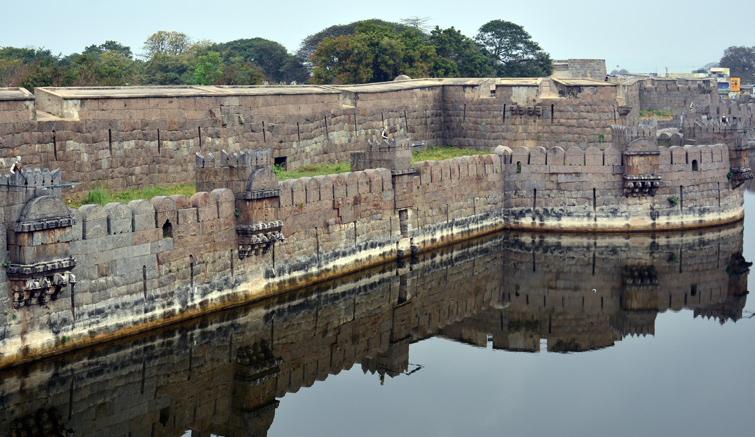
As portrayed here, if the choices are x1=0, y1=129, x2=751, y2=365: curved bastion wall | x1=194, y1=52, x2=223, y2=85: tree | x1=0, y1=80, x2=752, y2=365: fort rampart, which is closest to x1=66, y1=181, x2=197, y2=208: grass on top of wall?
x1=0, y1=80, x2=752, y2=365: fort rampart

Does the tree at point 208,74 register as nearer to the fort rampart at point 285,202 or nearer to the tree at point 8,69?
the tree at point 8,69

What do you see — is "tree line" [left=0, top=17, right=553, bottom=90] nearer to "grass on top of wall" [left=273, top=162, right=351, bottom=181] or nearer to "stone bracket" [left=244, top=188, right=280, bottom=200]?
"grass on top of wall" [left=273, top=162, right=351, bottom=181]

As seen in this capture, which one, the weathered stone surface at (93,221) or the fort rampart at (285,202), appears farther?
the weathered stone surface at (93,221)

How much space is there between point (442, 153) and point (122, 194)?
40.5 feet

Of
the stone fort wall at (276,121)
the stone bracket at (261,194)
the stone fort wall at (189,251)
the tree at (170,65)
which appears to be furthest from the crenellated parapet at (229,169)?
the tree at (170,65)

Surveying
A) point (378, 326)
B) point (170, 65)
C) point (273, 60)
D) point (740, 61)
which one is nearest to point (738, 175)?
point (378, 326)

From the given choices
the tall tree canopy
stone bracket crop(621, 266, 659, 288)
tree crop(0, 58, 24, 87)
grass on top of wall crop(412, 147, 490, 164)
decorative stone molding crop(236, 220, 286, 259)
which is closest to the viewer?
decorative stone molding crop(236, 220, 286, 259)

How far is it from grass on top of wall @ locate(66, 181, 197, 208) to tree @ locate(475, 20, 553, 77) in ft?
112

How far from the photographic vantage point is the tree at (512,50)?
52.5m

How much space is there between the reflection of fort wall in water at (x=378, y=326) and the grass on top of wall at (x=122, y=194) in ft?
9.80

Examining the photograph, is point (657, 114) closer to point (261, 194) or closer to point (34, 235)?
point (261, 194)

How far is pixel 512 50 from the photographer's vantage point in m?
55.9

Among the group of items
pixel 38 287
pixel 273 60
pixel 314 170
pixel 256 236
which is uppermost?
pixel 273 60

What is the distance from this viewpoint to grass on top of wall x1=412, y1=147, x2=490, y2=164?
27797 mm
